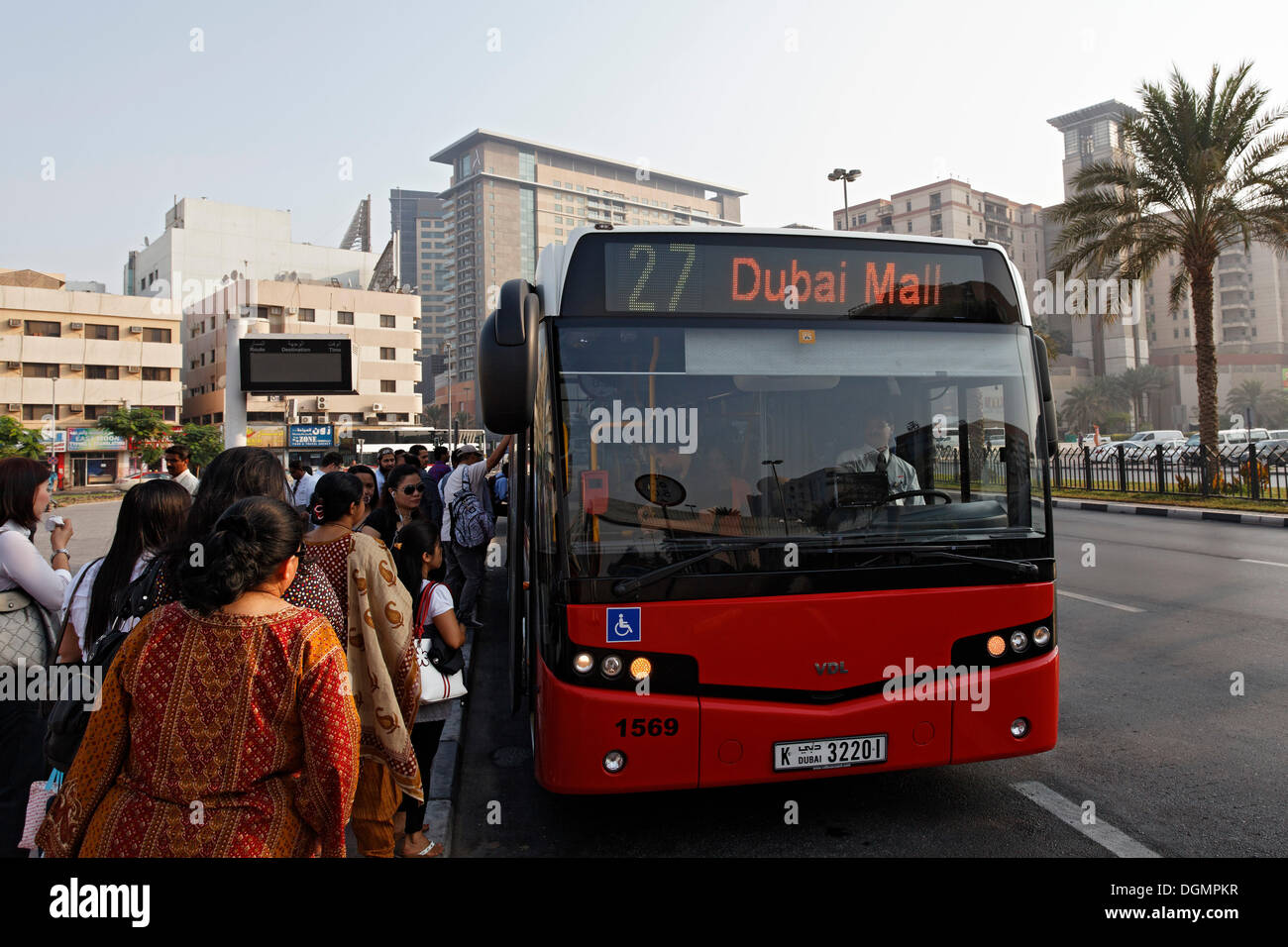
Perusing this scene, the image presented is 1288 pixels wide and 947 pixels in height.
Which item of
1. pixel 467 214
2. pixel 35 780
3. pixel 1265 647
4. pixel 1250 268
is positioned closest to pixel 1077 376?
pixel 1250 268

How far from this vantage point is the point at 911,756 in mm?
3902

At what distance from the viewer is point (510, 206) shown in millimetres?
135000

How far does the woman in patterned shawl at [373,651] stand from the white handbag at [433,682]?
23cm

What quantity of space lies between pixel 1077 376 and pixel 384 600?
4158 inches

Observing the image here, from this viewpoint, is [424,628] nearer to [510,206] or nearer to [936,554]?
[936,554]

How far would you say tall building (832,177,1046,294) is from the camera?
92.6 m

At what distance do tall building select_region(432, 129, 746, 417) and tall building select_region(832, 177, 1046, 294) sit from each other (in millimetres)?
36092

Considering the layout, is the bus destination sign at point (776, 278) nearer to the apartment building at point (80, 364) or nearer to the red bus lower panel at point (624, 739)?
the red bus lower panel at point (624, 739)

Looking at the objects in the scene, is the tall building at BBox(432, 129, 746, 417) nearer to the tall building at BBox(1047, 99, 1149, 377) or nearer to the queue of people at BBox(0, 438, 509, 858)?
the tall building at BBox(1047, 99, 1149, 377)

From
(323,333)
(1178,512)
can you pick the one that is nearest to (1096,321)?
(323,333)

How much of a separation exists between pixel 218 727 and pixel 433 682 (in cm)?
161

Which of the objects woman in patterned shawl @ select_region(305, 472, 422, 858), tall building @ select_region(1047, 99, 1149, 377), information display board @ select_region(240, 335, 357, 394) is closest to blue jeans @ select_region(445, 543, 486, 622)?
woman in patterned shawl @ select_region(305, 472, 422, 858)
